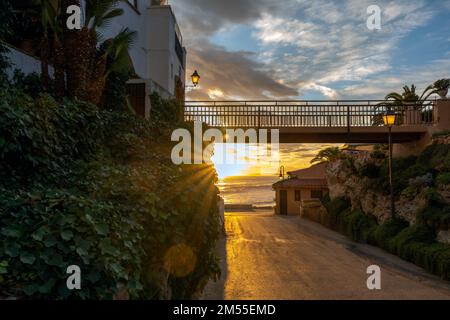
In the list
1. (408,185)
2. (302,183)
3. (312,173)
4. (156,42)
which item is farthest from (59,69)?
(312,173)

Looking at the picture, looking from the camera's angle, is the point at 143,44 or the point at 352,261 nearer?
the point at 352,261

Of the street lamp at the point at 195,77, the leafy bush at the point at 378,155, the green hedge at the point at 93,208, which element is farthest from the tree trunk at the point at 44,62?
the leafy bush at the point at 378,155

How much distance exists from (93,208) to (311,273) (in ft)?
33.2

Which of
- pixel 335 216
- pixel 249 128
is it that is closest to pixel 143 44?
pixel 249 128

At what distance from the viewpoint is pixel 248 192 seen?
9338cm

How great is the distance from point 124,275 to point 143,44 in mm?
22061

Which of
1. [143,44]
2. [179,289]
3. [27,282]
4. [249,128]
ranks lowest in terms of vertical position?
[179,289]

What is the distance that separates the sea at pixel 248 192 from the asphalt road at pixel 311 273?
1925 inches

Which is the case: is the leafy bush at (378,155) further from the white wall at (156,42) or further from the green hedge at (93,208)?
the green hedge at (93,208)

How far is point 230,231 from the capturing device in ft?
80.5

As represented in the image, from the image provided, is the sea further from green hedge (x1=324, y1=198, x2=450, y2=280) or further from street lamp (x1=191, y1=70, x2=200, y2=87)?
street lamp (x1=191, y1=70, x2=200, y2=87)

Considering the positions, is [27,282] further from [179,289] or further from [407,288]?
[407,288]
